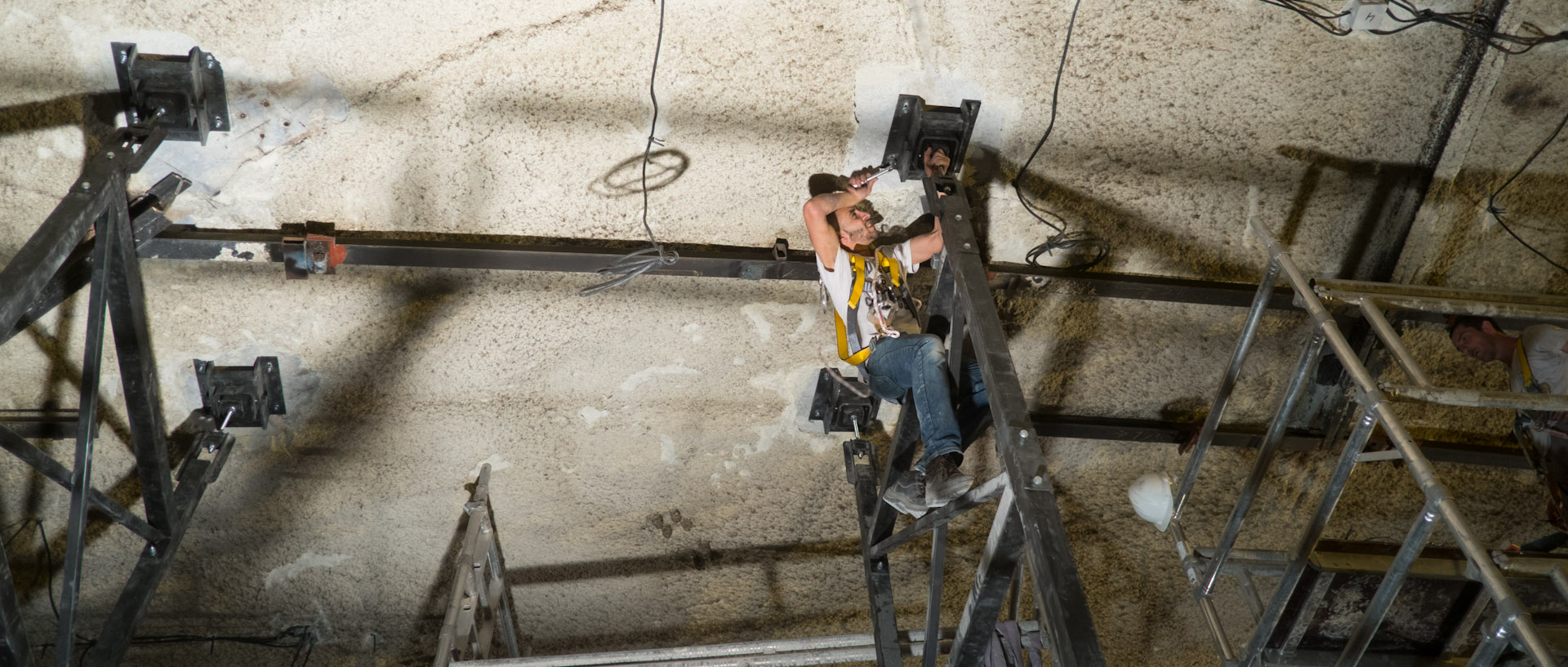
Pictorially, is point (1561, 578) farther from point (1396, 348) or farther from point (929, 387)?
point (929, 387)

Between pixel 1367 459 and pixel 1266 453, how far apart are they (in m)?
0.48

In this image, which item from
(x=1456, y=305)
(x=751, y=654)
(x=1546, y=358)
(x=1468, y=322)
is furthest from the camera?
(x=751, y=654)

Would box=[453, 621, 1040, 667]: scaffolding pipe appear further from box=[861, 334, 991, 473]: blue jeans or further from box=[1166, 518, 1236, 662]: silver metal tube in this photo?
box=[861, 334, 991, 473]: blue jeans

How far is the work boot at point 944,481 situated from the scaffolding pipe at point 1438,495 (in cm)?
118

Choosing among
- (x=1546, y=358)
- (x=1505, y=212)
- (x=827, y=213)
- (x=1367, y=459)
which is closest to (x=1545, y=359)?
(x=1546, y=358)

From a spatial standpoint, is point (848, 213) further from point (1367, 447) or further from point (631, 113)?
point (1367, 447)

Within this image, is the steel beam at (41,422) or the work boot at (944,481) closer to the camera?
the work boot at (944,481)

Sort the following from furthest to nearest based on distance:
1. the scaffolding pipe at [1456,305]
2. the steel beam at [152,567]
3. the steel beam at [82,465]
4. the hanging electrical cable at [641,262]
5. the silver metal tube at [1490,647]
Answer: the hanging electrical cable at [641,262], the steel beam at [152,567], the scaffolding pipe at [1456,305], the steel beam at [82,465], the silver metal tube at [1490,647]

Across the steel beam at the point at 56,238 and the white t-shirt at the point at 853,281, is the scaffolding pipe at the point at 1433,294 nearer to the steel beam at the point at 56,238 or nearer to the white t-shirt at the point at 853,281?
the white t-shirt at the point at 853,281

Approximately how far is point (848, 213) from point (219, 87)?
7.26 ft

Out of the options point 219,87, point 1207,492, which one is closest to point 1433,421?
point 1207,492

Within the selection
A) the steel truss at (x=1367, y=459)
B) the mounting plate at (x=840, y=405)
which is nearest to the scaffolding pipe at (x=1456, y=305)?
the steel truss at (x=1367, y=459)

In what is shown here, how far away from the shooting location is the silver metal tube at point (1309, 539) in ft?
9.30

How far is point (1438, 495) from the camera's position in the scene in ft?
8.23
